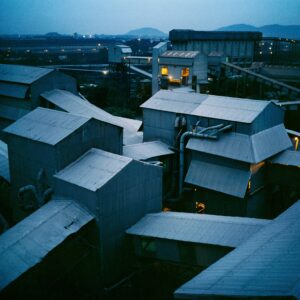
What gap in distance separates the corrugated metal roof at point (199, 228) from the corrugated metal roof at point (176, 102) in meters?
10.7

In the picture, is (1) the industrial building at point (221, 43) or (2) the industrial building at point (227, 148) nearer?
(2) the industrial building at point (227, 148)

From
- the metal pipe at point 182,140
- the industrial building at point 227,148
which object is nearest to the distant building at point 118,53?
the industrial building at point 227,148

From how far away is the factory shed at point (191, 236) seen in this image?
678 inches

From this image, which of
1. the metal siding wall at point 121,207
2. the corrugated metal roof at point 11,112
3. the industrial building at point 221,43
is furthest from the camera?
the industrial building at point 221,43

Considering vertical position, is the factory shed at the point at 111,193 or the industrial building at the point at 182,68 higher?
the industrial building at the point at 182,68

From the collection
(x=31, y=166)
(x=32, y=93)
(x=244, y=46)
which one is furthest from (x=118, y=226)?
(x=244, y=46)

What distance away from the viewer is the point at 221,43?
85062 mm

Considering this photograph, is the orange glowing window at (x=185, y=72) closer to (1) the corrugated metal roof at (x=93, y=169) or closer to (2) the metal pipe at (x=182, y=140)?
(2) the metal pipe at (x=182, y=140)

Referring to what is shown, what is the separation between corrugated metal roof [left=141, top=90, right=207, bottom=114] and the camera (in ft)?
91.7

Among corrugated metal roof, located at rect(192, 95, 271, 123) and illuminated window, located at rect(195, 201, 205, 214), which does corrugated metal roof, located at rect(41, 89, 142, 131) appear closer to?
corrugated metal roof, located at rect(192, 95, 271, 123)

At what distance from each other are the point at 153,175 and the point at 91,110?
11.9 m

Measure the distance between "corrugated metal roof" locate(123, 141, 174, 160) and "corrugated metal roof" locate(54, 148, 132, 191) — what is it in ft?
18.0

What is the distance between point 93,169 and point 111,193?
1.92 metres

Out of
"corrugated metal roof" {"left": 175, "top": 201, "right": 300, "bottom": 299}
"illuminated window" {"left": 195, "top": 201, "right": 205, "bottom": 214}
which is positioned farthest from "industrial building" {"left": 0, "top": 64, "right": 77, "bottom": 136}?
"corrugated metal roof" {"left": 175, "top": 201, "right": 300, "bottom": 299}
